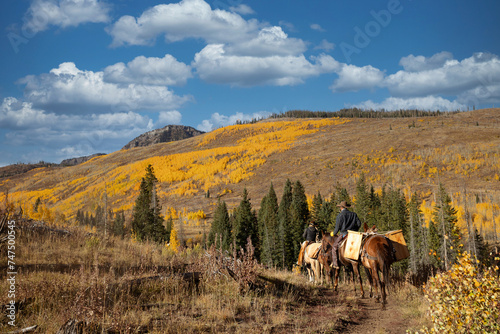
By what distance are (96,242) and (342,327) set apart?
8.99 metres

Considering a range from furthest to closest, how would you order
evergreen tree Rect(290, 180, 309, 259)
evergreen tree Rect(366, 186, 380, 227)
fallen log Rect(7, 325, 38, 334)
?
evergreen tree Rect(366, 186, 380, 227), evergreen tree Rect(290, 180, 309, 259), fallen log Rect(7, 325, 38, 334)

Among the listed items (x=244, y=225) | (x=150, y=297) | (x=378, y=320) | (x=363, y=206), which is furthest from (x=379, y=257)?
(x=363, y=206)

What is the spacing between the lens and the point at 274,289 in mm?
9148

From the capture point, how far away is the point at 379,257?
30.5 feet

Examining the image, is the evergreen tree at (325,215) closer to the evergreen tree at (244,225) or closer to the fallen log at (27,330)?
the evergreen tree at (244,225)

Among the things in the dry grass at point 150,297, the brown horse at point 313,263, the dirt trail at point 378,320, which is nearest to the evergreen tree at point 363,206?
the brown horse at point 313,263

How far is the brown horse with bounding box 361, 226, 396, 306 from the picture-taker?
926cm

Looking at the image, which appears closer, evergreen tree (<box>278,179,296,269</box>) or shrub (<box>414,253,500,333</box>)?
shrub (<box>414,253,500,333</box>)

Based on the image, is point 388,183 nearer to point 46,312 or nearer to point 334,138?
point 334,138

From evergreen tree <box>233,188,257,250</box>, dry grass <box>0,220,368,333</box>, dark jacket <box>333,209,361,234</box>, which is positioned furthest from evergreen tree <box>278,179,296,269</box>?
dry grass <box>0,220,368,333</box>

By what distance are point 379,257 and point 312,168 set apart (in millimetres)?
84459

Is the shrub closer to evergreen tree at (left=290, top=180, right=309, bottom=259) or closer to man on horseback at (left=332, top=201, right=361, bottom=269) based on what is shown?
man on horseback at (left=332, top=201, right=361, bottom=269)

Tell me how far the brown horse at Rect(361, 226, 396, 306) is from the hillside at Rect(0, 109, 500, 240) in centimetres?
5123

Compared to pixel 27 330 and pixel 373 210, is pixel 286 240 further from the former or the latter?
pixel 27 330
